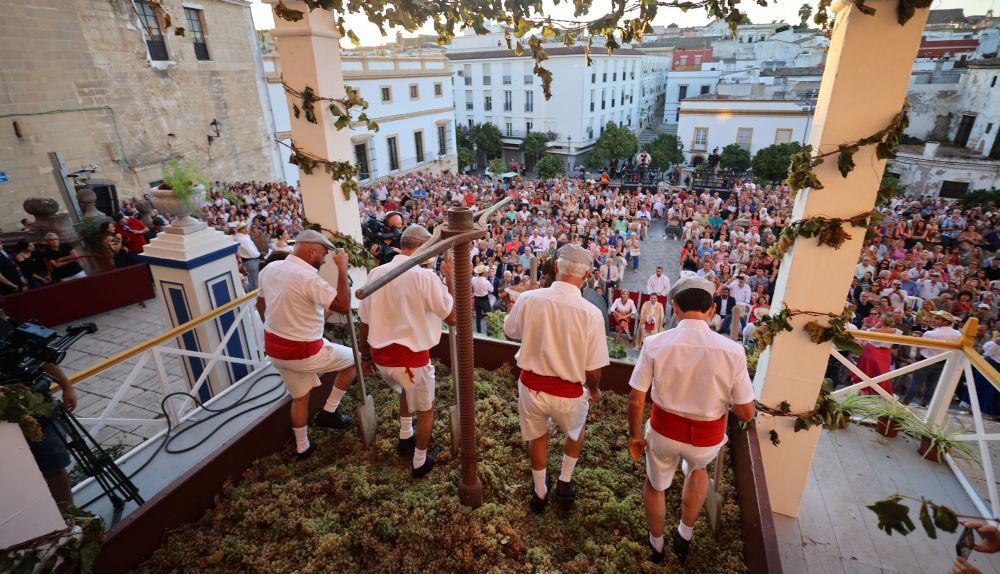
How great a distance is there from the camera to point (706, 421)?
2.46 metres

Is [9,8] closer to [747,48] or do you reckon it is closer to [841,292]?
[841,292]

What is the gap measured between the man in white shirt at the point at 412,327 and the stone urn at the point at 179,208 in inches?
92.4

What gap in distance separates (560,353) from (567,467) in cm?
A: 78

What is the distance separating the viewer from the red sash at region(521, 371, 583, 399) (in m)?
2.77

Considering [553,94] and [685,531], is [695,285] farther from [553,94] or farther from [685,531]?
[553,94]

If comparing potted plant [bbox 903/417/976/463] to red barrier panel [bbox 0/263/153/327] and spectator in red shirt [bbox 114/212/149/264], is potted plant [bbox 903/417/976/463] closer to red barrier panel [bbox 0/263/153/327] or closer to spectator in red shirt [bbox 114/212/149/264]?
red barrier panel [bbox 0/263/153/327]

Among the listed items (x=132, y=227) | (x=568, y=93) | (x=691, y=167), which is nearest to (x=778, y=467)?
(x=132, y=227)

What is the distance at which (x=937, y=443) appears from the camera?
390cm

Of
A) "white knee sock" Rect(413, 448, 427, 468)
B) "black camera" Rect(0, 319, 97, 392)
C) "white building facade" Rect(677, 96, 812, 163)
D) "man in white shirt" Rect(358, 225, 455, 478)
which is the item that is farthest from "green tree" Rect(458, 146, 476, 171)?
"black camera" Rect(0, 319, 97, 392)

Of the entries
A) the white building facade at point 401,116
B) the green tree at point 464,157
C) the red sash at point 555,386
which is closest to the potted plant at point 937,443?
the red sash at point 555,386

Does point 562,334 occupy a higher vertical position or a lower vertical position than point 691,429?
higher

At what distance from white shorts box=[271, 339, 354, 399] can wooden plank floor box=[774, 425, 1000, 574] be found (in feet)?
10.6

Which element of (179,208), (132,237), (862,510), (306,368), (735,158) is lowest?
(735,158)

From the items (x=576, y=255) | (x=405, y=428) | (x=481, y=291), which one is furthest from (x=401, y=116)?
(x=576, y=255)
